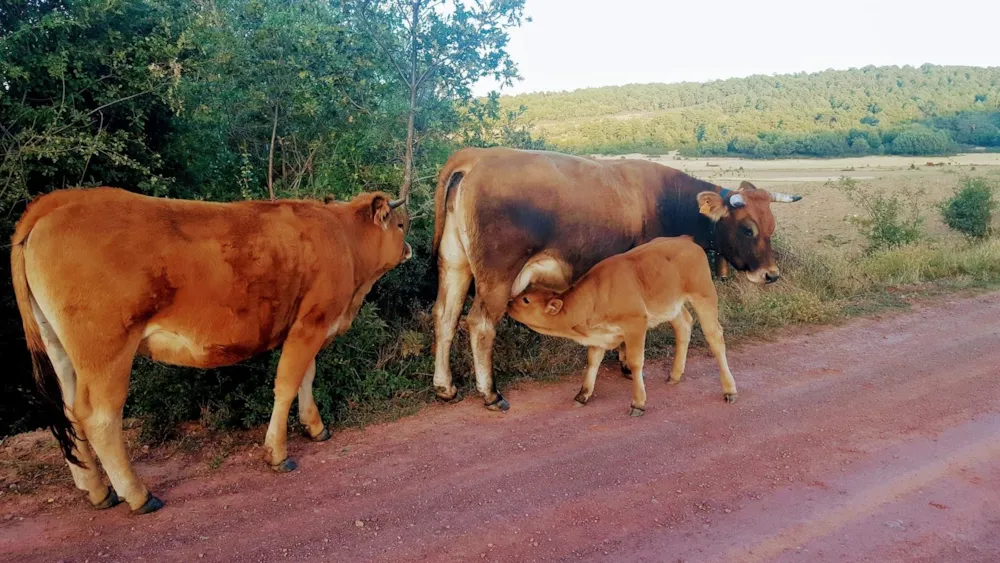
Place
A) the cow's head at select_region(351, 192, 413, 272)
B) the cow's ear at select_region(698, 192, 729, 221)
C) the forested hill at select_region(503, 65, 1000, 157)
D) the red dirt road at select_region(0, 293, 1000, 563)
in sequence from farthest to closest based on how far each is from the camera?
1. the forested hill at select_region(503, 65, 1000, 157)
2. the cow's ear at select_region(698, 192, 729, 221)
3. the cow's head at select_region(351, 192, 413, 272)
4. the red dirt road at select_region(0, 293, 1000, 563)

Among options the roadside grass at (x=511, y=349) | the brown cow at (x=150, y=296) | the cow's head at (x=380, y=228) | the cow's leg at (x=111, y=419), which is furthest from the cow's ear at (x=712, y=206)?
the cow's leg at (x=111, y=419)

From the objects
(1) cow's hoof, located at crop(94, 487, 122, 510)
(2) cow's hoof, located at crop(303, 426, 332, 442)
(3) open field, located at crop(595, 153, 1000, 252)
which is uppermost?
(1) cow's hoof, located at crop(94, 487, 122, 510)

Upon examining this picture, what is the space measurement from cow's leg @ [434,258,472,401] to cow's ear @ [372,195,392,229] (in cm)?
110

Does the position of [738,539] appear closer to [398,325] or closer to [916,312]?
[398,325]

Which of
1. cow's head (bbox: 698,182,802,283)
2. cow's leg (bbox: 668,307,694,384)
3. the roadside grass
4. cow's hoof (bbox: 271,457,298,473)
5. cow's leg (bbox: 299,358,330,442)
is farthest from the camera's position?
cow's head (bbox: 698,182,802,283)

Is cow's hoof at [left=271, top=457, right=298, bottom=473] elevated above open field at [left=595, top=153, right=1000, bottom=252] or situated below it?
above

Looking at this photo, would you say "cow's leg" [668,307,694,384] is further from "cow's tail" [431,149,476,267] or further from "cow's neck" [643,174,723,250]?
"cow's tail" [431,149,476,267]

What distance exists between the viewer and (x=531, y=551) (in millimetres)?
4047

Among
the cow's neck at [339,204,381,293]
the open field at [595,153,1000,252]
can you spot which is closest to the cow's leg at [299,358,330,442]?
the cow's neck at [339,204,381,293]

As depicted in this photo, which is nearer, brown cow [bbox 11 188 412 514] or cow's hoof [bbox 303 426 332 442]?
brown cow [bbox 11 188 412 514]

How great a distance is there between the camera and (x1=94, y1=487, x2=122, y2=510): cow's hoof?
4.49 meters

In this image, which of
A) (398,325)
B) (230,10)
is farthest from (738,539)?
(230,10)

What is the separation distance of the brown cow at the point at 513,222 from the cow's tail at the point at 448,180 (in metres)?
0.01

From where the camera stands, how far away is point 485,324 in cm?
656
